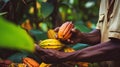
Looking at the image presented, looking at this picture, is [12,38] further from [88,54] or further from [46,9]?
[46,9]

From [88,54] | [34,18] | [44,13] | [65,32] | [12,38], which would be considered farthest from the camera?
[34,18]

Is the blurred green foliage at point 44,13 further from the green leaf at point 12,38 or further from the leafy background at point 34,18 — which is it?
the green leaf at point 12,38

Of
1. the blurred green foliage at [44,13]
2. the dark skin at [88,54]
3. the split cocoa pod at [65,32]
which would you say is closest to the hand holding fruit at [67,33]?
the split cocoa pod at [65,32]

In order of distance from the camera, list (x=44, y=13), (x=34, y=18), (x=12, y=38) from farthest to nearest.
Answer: (x=34, y=18) → (x=44, y=13) → (x=12, y=38)

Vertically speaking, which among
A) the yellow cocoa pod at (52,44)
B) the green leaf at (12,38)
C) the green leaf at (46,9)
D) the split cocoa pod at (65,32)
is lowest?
the green leaf at (12,38)

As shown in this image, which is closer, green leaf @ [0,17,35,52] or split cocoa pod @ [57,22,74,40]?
green leaf @ [0,17,35,52]

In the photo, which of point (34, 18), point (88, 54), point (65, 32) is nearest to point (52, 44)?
point (65, 32)

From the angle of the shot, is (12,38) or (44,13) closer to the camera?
(12,38)

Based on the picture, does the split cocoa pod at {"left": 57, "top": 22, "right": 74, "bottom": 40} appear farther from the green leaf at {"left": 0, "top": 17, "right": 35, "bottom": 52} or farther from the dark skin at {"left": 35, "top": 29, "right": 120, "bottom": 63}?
the green leaf at {"left": 0, "top": 17, "right": 35, "bottom": 52}

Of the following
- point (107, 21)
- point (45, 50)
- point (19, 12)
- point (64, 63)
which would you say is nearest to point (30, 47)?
point (45, 50)

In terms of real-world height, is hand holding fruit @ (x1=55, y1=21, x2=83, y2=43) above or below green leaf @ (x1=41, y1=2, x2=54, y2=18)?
below

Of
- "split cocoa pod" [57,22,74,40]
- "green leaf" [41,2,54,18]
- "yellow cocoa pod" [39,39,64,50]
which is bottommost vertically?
"yellow cocoa pod" [39,39,64,50]

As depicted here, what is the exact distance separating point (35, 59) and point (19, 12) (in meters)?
0.50

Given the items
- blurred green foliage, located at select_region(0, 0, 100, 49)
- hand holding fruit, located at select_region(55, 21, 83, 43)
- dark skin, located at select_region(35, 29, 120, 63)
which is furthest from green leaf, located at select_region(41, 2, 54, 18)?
dark skin, located at select_region(35, 29, 120, 63)
